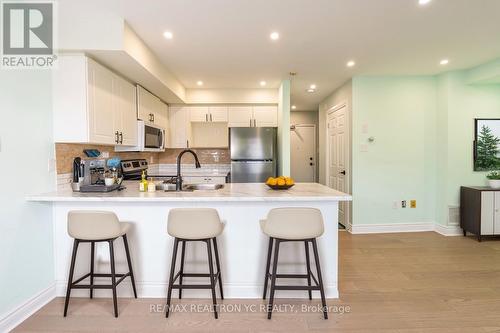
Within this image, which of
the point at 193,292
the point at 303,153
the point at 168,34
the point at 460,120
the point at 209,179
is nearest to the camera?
the point at 193,292

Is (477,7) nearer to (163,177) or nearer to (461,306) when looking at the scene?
(461,306)

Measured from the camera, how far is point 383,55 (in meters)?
3.27

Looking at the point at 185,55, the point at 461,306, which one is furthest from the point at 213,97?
the point at 461,306

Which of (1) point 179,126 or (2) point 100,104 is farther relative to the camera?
(1) point 179,126

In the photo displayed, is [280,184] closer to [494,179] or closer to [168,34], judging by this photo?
[168,34]

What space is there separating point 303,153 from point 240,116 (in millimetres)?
2907

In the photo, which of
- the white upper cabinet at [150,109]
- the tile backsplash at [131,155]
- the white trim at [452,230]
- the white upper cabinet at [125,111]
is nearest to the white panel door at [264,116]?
the tile backsplash at [131,155]

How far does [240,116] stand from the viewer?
491 cm

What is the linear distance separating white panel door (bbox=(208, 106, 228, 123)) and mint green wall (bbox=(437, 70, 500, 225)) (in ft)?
11.5

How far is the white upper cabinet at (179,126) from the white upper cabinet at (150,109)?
170mm

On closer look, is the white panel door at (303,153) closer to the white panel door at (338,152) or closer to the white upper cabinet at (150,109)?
the white panel door at (338,152)

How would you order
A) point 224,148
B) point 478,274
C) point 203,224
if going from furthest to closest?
point 224,148, point 478,274, point 203,224

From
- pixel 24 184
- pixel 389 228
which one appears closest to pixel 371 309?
pixel 389 228

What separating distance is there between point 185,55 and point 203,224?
7.18ft
